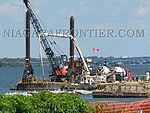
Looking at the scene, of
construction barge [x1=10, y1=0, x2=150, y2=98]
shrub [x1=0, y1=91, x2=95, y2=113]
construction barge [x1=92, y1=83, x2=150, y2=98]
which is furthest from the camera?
construction barge [x1=10, y1=0, x2=150, y2=98]

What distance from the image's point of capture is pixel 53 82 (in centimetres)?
7625

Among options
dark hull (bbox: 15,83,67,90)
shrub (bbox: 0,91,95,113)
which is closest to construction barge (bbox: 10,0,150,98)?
dark hull (bbox: 15,83,67,90)

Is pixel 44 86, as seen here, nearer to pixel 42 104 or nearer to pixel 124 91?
pixel 124 91

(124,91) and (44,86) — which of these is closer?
(124,91)

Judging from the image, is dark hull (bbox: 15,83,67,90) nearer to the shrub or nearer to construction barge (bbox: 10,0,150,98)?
construction barge (bbox: 10,0,150,98)

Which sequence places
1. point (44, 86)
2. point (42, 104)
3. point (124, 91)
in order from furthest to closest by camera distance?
point (44, 86)
point (124, 91)
point (42, 104)

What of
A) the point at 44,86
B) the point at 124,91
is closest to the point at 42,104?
the point at 124,91

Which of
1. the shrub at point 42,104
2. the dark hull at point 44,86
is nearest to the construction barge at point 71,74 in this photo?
the dark hull at point 44,86

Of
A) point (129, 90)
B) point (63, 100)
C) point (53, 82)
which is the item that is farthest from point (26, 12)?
point (63, 100)

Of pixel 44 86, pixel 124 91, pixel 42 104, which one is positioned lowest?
pixel 124 91

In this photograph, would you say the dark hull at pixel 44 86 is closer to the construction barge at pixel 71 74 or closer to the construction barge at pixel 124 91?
the construction barge at pixel 71 74

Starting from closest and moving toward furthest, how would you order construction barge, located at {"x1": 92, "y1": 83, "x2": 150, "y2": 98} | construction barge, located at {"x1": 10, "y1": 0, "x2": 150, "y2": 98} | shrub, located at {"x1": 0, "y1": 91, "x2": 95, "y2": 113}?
shrub, located at {"x1": 0, "y1": 91, "x2": 95, "y2": 113} < construction barge, located at {"x1": 92, "y1": 83, "x2": 150, "y2": 98} < construction barge, located at {"x1": 10, "y1": 0, "x2": 150, "y2": 98}

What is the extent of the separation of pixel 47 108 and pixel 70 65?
61.6m

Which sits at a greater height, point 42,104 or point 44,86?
point 42,104
